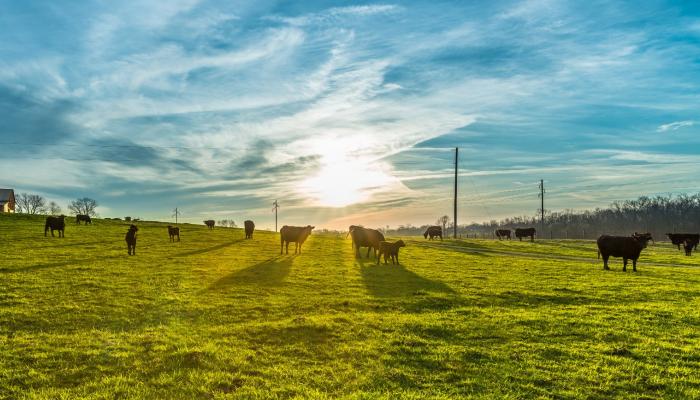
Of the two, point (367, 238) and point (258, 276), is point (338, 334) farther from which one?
point (367, 238)

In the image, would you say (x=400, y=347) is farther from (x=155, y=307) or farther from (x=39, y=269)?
(x=39, y=269)

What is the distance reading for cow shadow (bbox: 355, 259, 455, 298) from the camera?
61.0 ft

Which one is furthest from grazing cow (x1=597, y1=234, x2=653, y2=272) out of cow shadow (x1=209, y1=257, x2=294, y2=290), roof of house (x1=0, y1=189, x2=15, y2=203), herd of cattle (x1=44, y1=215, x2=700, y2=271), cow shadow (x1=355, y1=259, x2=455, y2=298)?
roof of house (x1=0, y1=189, x2=15, y2=203)

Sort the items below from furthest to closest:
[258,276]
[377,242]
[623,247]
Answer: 1. [377,242]
2. [623,247]
3. [258,276]

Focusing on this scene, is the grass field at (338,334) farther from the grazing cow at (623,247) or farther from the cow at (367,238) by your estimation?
the cow at (367,238)

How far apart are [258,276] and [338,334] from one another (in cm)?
1143

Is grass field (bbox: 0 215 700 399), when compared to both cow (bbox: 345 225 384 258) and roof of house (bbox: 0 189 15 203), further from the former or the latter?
roof of house (bbox: 0 189 15 203)

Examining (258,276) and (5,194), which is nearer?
(258,276)

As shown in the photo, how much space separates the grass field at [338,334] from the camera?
8.43 meters

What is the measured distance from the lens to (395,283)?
827 inches

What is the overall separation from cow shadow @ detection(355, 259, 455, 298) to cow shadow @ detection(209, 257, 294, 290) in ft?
15.3

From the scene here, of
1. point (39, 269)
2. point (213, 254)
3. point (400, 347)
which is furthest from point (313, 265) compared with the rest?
point (400, 347)

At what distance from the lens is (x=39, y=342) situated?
11133 millimetres

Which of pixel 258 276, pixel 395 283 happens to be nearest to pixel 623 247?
pixel 395 283
